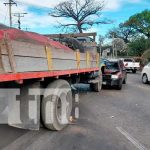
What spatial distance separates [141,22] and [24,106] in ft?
301

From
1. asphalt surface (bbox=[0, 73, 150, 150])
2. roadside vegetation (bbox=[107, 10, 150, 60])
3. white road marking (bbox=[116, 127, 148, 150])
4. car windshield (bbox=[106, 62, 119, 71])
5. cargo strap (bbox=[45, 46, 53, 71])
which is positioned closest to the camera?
asphalt surface (bbox=[0, 73, 150, 150])

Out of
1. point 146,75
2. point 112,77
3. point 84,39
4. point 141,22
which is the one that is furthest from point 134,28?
point 84,39

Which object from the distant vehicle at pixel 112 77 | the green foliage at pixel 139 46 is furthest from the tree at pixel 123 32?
the distant vehicle at pixel 112 77

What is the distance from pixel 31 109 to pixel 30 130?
902mm

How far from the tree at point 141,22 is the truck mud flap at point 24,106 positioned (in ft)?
288

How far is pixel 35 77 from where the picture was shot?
606 cm

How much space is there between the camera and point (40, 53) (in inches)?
246

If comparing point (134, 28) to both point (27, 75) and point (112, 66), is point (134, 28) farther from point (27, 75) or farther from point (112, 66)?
point (27, 75)

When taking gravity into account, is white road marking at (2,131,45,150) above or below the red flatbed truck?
below

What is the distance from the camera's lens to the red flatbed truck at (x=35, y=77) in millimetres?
5135

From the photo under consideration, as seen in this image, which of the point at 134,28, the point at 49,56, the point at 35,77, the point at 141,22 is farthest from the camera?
the point at 134,28

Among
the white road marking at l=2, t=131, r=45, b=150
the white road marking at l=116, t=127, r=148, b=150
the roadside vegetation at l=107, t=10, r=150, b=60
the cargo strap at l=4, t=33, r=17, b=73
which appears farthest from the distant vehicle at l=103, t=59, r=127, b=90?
the roadside vegetation at l=107, t=10, r=150, b=60

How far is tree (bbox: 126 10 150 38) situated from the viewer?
93562mm

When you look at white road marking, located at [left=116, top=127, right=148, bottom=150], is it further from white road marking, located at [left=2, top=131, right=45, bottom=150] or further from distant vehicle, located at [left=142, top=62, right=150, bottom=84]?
distant vehicle, located at [left=142, top=62, right=150, bottom=84]
